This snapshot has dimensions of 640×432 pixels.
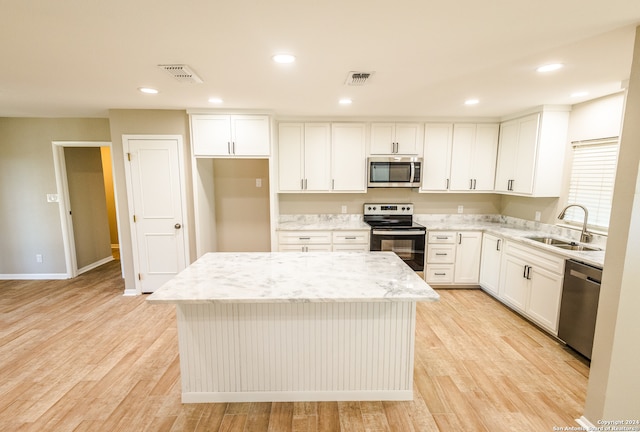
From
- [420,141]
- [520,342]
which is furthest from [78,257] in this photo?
[520,342]

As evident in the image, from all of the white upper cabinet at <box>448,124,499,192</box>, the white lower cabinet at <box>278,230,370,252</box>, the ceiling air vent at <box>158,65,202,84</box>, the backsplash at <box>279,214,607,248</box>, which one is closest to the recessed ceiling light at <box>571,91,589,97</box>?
the white upper cabinet at <box>448,124,499,192</box>

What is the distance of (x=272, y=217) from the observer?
3.93 m

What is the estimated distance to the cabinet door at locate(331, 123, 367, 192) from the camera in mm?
4098

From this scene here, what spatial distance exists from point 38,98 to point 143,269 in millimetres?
2181

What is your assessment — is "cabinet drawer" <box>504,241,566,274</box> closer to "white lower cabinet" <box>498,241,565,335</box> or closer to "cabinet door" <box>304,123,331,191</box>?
"white lower cabinet" <box>498,241,565,335</box>

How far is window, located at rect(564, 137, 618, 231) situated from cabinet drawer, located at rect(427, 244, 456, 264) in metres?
1.30

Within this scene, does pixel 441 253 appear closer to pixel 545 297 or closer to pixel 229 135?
pixel 545 297

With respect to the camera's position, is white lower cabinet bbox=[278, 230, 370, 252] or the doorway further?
the doorway

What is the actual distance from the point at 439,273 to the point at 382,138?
2.03 m

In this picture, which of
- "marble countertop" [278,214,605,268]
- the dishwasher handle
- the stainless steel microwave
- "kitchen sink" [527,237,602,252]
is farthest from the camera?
the stainless steel microwave

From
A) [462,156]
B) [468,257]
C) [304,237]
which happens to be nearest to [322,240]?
[304,237]

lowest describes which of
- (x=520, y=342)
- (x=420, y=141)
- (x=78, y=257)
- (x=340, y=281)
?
(x=520, y=342)

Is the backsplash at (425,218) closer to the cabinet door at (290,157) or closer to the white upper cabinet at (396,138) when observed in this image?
the cabinet door at (290,157)

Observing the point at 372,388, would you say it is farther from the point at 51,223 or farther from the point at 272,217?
the point at 51,223
